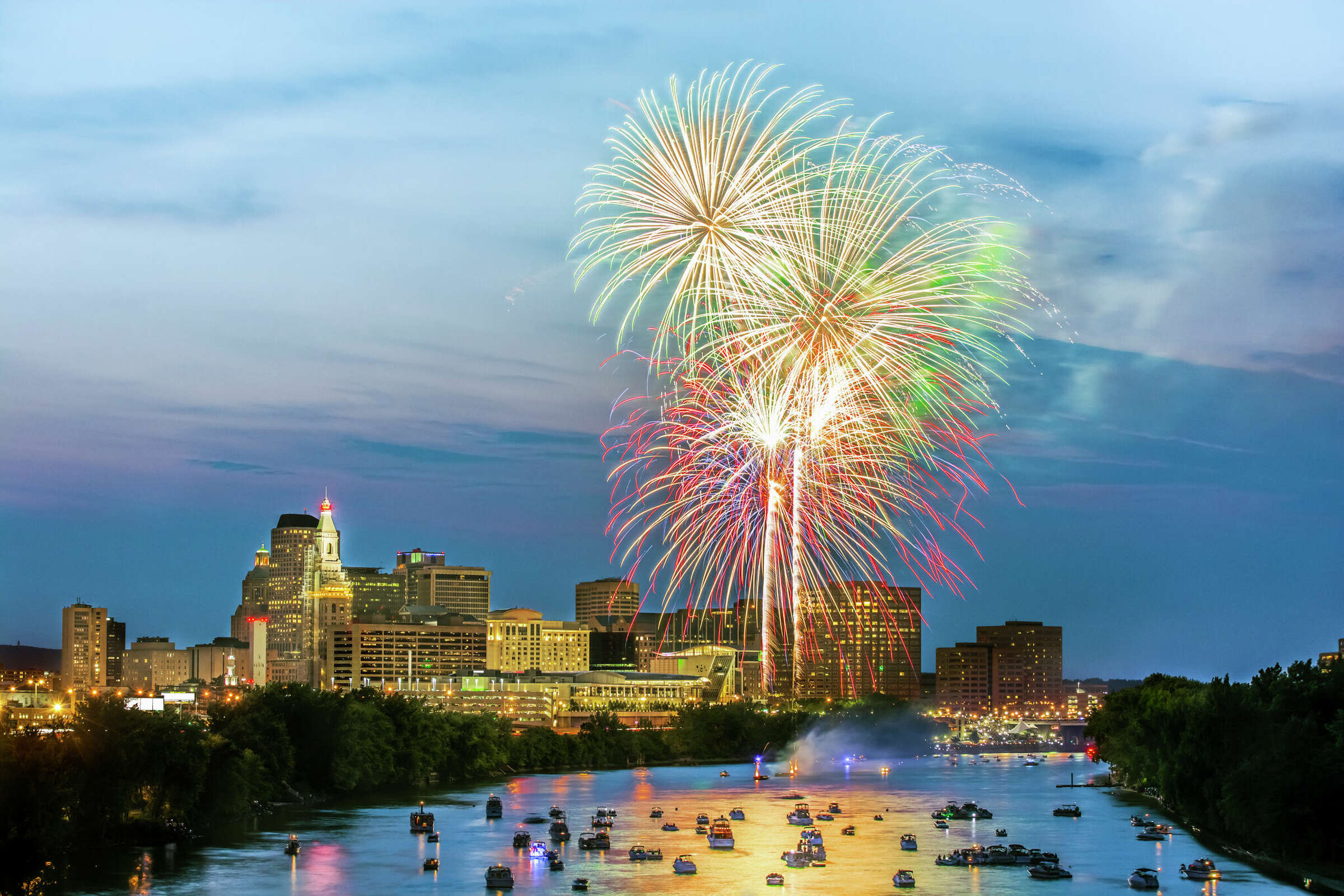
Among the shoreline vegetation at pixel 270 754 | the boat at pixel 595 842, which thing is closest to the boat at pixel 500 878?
the boat at pixel 595 842

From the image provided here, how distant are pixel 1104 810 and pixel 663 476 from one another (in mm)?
55342

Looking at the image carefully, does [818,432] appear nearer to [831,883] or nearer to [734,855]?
[831,883]

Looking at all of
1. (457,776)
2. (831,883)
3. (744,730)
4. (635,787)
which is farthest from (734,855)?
(744,730)

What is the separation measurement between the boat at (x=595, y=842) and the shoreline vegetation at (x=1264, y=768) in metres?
31.0

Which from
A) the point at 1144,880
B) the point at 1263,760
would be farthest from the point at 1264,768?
the point at 1144,880

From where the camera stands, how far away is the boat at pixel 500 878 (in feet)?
229

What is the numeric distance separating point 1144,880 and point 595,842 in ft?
92.1

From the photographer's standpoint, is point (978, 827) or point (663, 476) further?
point (978, 827)

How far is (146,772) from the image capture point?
281 ft

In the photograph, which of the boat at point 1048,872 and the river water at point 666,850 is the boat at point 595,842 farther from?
the boat at point 1048,872

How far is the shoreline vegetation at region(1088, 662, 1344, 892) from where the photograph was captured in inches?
2906

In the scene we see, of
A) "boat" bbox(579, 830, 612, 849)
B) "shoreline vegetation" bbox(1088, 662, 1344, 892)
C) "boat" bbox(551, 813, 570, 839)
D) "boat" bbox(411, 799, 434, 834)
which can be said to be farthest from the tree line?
"boat" bbox(411, 799, 434, 834)

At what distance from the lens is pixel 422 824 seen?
9319cm

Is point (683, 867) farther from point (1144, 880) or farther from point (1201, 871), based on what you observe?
point (1201, 871)
